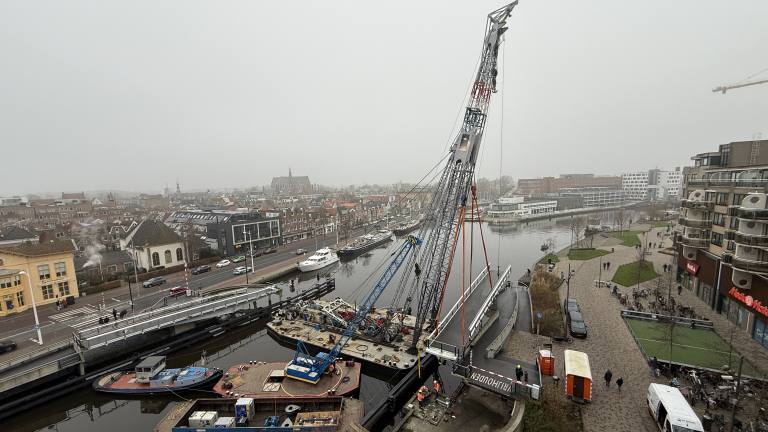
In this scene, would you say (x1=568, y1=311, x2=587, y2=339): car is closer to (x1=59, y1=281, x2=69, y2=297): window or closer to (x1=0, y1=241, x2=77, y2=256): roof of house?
(x1=0, y1=241, x2=77, y2=256): roof of house

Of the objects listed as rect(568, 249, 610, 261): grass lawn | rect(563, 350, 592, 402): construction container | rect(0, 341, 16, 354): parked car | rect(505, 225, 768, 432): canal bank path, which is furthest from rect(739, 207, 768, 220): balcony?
rect(0, 341, 16, 354): parked car

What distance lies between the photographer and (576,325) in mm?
19688

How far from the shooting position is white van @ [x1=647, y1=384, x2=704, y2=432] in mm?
10534

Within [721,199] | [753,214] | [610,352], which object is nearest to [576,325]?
[610,352]

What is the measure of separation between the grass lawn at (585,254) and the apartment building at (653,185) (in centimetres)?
11222

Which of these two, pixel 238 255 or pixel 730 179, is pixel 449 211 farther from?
pixel 238 255

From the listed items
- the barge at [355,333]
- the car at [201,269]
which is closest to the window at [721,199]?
the barge at [355,333]

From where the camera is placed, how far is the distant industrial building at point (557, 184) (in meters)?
146

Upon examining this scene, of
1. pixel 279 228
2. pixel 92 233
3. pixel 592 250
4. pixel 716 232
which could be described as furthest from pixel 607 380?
pixel 92 233

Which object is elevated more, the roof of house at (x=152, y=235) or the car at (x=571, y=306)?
the roof of house at (x=152, y=235)

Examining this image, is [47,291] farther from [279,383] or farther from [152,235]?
[279,383]

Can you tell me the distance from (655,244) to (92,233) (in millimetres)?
81560

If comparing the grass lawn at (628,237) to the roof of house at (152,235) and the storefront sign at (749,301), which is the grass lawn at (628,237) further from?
the roof of house at (152,235)

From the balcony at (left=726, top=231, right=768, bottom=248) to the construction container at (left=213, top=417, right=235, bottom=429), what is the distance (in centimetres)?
2704
